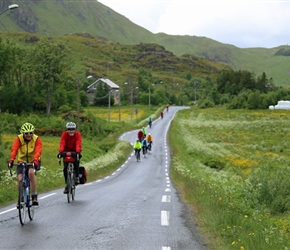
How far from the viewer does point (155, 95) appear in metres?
156

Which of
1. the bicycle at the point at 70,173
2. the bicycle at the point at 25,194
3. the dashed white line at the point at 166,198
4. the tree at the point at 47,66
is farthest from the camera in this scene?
the tree at the point at 47,66

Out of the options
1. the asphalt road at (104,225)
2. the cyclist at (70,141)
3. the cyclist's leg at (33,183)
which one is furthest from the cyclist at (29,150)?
the cyclist at (70,141)

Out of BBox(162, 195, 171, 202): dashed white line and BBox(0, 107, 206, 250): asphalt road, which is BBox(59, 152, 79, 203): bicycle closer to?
BBox(0, 107, 206, 250): asphalt road

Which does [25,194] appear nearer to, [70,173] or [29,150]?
[29,150]

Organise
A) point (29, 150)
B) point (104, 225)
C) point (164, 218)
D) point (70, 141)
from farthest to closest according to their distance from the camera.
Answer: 1. point (70, 141)
2. point (164, 218)
3. point (29, 150)
4. point (104, 225)

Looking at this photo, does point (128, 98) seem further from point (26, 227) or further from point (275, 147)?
point (26, 227)

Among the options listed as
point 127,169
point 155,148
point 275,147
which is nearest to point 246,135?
point 275,147

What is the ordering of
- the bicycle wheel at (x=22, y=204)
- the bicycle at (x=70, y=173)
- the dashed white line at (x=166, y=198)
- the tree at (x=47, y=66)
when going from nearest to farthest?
the bicycle wheel at (x=22, y=204), the bicycle at (x=70, y=173), the dashed white line at (x=166, y=198), the tree at (x=47, y=66)

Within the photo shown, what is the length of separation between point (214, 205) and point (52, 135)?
161ft

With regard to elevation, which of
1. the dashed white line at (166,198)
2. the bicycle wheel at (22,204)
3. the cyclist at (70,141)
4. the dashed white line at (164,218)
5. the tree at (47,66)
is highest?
the tree at (47,66)

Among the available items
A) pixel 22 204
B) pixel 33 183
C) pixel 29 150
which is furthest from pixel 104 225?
pixel 29 150

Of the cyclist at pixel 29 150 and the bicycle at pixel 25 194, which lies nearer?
the bicycle at pixel 25 194

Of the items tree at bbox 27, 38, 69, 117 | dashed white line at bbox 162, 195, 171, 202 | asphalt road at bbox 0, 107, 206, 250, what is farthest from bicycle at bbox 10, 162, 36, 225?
tree at bbox 27, 38, 69, 117

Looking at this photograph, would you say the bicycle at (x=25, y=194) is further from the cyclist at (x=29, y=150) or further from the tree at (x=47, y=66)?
the tree at (x=47, y=66)
